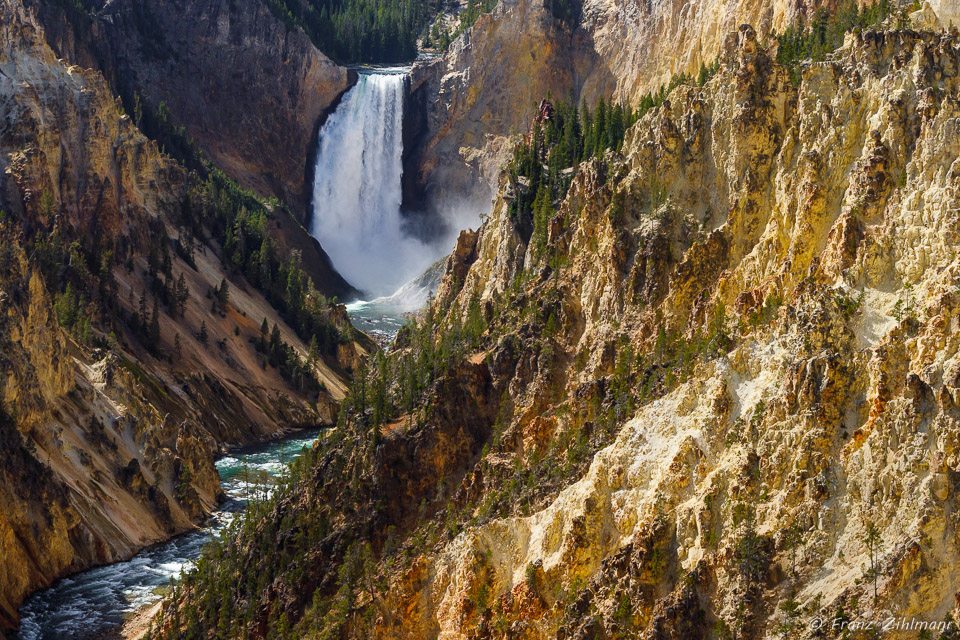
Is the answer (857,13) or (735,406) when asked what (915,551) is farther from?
(857,13)

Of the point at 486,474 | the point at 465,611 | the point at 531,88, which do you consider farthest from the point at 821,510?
the point at 531,88

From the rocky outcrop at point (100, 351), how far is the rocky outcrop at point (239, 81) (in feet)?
118

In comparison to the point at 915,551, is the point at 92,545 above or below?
below

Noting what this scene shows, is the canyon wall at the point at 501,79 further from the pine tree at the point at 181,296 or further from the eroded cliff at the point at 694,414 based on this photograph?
the eroded cliff at the point at 694,414

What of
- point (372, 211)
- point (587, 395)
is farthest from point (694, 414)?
point (372, 211)

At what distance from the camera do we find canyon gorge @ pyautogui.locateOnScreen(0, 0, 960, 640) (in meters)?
42.8

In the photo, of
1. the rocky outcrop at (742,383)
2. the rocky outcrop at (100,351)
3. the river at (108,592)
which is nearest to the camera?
the rocky outcrop at (742,383)

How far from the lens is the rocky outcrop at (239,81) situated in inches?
7402

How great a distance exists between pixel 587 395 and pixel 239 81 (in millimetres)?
146070

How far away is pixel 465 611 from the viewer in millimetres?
52969

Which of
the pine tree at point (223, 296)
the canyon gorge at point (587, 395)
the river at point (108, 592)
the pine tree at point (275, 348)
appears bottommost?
the river at point (108, 592)

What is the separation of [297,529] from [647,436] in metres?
24.7

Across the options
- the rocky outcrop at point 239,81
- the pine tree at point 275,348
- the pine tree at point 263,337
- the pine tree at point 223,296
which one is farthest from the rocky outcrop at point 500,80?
the pine tree at point 223,296

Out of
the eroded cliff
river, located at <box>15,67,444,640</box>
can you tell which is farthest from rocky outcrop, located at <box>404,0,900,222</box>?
the eroded cliff
